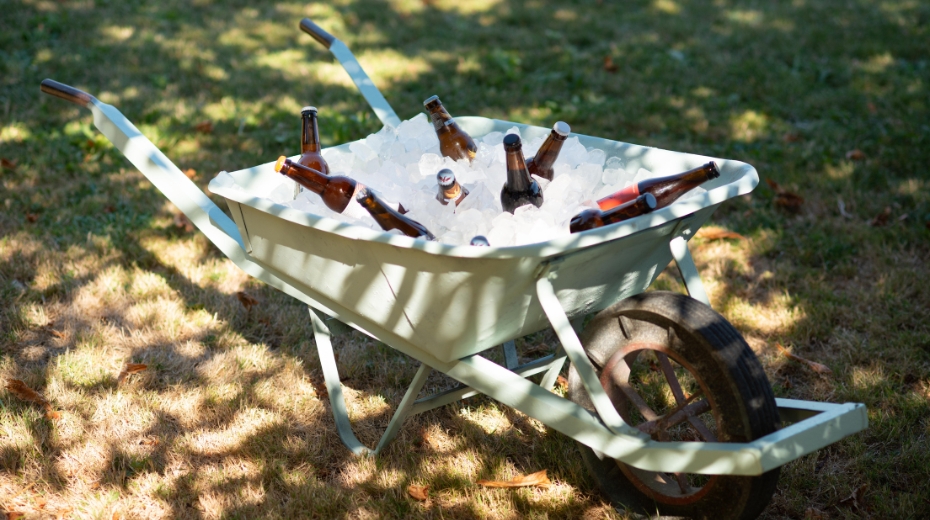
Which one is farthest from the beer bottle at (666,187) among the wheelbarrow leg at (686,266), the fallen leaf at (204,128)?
the fallen leaf at (204,128)

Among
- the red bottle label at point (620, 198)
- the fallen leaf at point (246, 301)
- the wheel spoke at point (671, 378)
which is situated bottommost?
the fallen leaf at point (246, 301)

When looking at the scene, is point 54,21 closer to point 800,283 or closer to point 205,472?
point 205,472

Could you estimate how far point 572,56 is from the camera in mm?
6266

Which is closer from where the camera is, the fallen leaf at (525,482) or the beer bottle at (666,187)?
the beer bottle at (666,187)

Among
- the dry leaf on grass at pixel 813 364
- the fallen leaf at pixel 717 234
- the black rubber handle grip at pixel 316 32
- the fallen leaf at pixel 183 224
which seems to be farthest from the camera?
the fallen leaf at pixel 183 224

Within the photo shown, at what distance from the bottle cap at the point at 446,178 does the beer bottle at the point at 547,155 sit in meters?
0.30

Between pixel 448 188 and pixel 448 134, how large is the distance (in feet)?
1.74

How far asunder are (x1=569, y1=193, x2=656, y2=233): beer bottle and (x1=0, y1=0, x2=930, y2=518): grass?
0.83m

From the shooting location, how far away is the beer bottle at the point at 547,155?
221 centimetres

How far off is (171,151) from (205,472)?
9.19ft

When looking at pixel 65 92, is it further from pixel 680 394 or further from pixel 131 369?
pixel 680 394

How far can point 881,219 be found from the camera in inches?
146

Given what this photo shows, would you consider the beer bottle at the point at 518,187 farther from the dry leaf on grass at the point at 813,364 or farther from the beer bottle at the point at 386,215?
the dry leaf on grass at the point at 813,364

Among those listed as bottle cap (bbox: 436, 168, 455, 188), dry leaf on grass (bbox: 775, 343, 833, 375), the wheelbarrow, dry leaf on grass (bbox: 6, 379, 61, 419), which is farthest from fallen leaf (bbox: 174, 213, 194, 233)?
dry leaf on grass (bbox: 775, 343, 833, 375)
